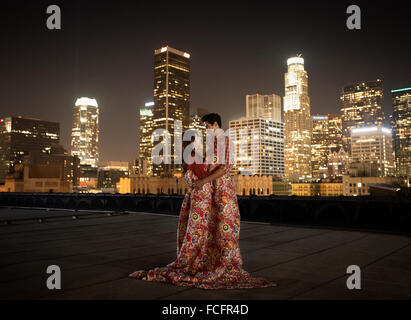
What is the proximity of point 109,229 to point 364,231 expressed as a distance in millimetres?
8205

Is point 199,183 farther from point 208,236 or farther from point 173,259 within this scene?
point 173,259

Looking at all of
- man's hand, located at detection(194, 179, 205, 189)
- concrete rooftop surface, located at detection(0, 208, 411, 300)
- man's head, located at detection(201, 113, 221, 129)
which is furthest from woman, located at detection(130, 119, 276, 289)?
man's head, located at detection(201, 113, 221, 129)

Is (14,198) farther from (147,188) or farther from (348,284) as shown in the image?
(147,188)

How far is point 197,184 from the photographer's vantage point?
534cm

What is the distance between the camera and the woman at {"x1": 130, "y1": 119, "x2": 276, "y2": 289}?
5.04 meters

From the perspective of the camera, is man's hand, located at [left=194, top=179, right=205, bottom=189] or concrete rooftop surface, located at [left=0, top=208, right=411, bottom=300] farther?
man's hand, located at [left=194, top=179, right=205, bottom=189]

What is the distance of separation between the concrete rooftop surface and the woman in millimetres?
353

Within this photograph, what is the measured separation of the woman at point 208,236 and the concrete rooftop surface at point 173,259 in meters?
0.35

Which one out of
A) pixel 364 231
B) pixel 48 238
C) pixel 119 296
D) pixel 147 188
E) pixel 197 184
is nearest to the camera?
pixel 119 296

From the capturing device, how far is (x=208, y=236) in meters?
5.37

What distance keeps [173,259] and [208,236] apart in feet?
5.30

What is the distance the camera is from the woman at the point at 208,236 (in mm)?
5035

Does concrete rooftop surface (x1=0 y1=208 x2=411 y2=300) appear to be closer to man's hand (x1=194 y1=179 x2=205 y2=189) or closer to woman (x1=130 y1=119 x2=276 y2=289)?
woman (x1=130 y1=119 x2=276 y2=289)
